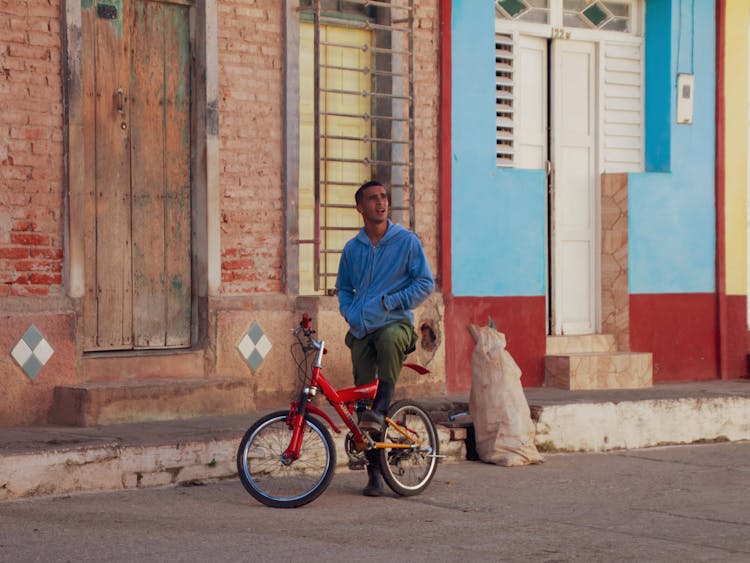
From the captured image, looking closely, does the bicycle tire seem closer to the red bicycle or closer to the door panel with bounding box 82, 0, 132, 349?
the red bicycle

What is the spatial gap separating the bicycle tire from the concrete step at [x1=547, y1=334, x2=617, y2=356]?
4.52 meters

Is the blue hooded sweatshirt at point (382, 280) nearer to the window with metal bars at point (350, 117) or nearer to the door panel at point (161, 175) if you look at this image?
the door panel at point (161, 175)

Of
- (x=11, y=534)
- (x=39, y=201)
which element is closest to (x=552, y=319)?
(x=39, y=201)

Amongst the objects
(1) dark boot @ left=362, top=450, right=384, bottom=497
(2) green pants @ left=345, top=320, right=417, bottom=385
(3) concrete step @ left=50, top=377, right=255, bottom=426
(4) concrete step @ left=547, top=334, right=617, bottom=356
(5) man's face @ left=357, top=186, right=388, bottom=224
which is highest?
(5) man's face @ left=357, top=186, right=388, bottom=224

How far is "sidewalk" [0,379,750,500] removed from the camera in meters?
8.32

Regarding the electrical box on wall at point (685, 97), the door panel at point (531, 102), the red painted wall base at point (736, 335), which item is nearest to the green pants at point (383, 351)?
the door panel at point (531, 102)

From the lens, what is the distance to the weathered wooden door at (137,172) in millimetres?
10492

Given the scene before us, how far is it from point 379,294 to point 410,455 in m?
0.96

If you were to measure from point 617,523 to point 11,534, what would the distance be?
9.90ft

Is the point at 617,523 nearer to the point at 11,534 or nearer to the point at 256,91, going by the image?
the point at 11,534

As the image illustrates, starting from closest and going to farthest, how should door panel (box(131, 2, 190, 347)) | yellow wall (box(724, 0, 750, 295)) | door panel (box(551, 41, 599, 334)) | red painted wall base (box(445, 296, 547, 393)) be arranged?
door panel (box(131, 2, 190, 347)) < red painted wall base (box(445, 296, 547, 393)) < door panel (box(551, 41, 599, 334)) < yellow wall (box(724, 0, 750, 295))

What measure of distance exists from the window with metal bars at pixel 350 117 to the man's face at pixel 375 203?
284 centimetres

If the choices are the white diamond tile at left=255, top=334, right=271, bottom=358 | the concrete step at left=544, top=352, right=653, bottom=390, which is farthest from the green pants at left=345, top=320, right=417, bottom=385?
the concrete step at left=544, top=352, right=653, bottom=390

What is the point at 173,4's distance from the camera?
36.0ft
